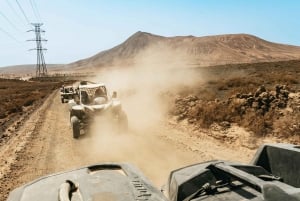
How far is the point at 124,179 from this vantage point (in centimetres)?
316

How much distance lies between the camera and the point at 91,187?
291 centimetres

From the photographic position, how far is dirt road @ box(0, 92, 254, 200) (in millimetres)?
9047

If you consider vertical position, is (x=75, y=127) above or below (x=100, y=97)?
below

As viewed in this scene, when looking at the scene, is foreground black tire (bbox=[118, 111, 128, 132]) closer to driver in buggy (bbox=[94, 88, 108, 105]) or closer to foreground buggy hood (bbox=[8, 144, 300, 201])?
driver in buggy (bbox=[94, 88, 108, 105])

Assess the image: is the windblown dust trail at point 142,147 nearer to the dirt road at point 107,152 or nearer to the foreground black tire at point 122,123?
the dirt road at point 107,152

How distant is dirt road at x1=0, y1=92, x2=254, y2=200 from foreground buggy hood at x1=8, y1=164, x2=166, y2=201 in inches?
167

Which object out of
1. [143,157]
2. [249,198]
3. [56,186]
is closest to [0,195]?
[143,157]

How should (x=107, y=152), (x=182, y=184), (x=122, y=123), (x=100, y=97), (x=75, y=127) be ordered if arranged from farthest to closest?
(x=100, y=97), (x=122, y=123), (x=75, y=127), (x=107, y=152), (x=182, y=184)

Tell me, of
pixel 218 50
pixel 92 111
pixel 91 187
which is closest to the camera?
pixel 91 187

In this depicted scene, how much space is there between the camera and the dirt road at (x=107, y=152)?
356 inches

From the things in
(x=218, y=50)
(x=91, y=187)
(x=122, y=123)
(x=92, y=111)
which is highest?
(x=218, y=50)

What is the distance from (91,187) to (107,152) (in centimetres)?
792

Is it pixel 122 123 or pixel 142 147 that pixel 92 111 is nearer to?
pixel 122 123

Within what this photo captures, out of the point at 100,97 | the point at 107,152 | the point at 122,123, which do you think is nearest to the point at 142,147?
the point at 107,152
